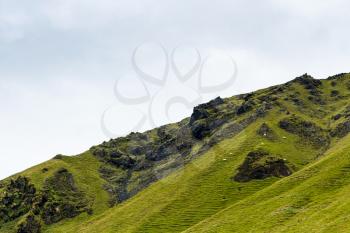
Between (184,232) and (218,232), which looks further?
(184,232)

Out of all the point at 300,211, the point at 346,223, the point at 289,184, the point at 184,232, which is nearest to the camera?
the point at 346,223

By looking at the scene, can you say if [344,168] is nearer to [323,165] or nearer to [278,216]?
[323,165]

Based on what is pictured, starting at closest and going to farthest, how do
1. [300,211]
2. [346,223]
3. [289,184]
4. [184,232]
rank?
1. [346,223]
2. [300,211]
3. [184,232]
4. [289,184]

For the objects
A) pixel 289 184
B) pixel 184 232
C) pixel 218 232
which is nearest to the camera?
pixel 218 232

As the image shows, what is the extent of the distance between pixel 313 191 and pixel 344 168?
21.4m

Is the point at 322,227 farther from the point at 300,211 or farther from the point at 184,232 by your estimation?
the point at 184,232

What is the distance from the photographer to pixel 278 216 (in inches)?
5935

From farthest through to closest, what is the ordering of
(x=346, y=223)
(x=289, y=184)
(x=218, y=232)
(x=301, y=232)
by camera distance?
(x=289, y=184)
(x=218, y=232)
(x=301, y=232)
(x=346, y=223)

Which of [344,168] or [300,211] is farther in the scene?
[344,168]

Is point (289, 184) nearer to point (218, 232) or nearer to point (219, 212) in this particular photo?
point (219, 212)

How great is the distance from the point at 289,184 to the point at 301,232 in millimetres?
72967

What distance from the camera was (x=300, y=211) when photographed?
150500mm

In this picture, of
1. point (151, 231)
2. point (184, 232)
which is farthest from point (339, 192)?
point (151, 231)

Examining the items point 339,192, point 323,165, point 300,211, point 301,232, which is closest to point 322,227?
point 301,232
